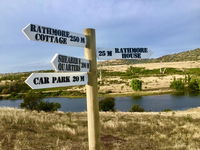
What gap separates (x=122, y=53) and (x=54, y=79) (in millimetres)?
1747

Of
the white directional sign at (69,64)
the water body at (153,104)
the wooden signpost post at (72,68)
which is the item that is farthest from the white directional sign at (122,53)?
the water body at (153,104)

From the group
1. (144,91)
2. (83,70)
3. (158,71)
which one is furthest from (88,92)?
(158,71)

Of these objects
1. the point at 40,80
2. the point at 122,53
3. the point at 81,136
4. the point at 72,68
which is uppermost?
the point at 122,53

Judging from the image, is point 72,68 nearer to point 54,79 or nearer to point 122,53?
point 54,79

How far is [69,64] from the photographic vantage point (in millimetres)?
4766

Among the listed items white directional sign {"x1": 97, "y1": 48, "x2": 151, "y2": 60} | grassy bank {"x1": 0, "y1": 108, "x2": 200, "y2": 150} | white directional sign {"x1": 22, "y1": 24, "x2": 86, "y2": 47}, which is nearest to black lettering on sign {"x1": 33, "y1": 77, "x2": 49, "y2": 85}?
white directional sign {"x1": 22, "y1": 24, "x2": 86, "y2": 47}

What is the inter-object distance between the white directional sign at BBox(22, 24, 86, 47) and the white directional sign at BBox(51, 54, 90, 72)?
0.96ft

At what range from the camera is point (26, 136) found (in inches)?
409

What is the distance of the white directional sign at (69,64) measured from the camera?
4.45 metres

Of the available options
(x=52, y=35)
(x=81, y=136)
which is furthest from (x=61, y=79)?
(x=81, y=136)

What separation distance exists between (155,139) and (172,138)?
0.72 metres

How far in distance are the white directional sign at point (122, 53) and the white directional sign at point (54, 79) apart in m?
0.69

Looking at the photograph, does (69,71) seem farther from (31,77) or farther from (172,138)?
(172,138)

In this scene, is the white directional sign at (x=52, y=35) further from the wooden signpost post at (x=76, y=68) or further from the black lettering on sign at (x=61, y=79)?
the black lettering on sign at (x=61, y=79)
